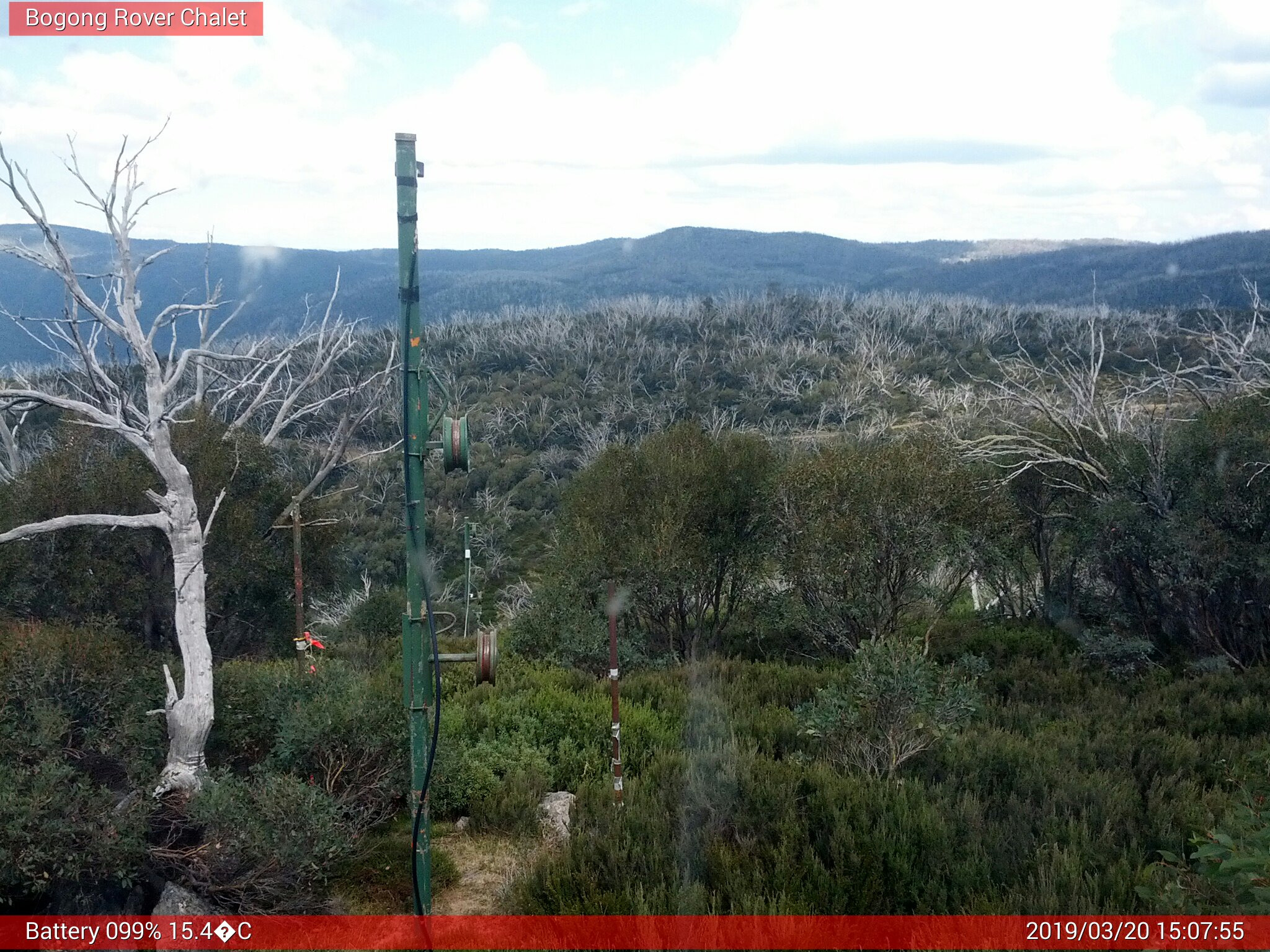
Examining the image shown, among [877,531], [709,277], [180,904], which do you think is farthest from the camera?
[709,277]

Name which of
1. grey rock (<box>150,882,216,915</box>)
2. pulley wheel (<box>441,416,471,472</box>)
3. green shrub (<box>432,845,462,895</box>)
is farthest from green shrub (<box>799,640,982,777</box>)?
grey rock (<box>150,882,216,915</box>)

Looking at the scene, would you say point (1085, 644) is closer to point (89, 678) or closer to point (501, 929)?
point (501, 929)

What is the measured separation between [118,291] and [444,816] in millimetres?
4870

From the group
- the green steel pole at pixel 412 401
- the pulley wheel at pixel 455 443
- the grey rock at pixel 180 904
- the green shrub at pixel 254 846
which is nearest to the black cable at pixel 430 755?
the green steel pole at pixel 412 401

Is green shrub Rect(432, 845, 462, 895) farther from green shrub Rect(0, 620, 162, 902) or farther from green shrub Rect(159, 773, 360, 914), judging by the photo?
green shrub Rect(0, 620, 162, 902)

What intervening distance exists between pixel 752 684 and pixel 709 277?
170282 mm

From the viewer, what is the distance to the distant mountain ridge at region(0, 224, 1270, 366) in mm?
91062

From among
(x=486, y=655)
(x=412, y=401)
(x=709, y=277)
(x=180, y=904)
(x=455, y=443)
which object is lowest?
(x=180, y=904)

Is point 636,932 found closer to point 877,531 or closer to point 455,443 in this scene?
point 455,443

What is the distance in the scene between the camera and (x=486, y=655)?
5152mm


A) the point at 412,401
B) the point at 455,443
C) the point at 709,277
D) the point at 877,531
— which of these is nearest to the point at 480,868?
the point at 455,443

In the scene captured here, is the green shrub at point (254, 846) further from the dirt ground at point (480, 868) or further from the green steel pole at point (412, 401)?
the green steel pole at point (412, 401)

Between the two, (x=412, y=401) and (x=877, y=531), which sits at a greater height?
(x=412, y=401)

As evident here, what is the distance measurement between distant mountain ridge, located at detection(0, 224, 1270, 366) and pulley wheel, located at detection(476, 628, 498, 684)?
54.2 metres
